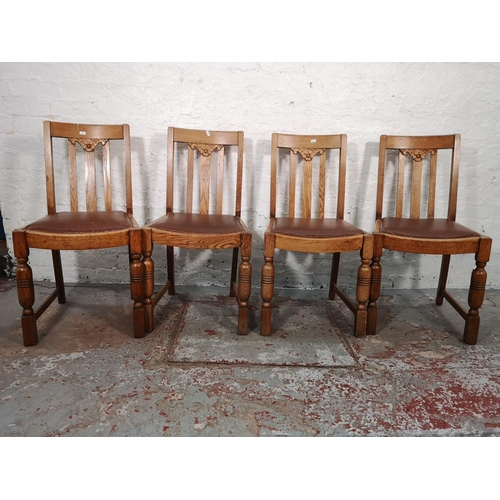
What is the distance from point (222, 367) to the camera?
70.3 inches

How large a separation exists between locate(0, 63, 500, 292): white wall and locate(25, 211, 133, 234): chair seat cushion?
0.56 metres

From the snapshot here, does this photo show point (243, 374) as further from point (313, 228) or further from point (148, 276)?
point (313, 228)

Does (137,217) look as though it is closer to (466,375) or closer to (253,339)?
(253,339)

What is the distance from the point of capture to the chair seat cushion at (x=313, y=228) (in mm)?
1972

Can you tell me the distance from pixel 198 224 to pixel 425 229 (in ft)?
3.84

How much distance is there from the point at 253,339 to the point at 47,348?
1.00 m

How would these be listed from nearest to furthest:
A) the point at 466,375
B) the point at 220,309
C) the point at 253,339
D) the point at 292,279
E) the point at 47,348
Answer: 1. the point at 466,375
2. the point at 47,348
3. the point at 253,339
4. the point at 220,309
5. the point at 292,279

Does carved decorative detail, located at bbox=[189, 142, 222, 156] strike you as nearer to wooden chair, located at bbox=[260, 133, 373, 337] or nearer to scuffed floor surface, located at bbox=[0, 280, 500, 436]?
wooden chair, located at bbox=[260, 133, 373, 337]

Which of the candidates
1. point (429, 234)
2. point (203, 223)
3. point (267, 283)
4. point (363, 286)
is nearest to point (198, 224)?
point (203, 223)

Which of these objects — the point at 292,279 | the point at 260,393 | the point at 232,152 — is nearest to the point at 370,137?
the point at 232,152

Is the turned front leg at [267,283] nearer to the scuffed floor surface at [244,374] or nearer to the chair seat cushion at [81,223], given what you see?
the scuffed floor surface at [244,374]

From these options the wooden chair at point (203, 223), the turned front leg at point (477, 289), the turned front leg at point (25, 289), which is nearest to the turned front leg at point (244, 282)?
the wooden chair at point (203, 223)

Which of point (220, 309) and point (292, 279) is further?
point (292, 279)

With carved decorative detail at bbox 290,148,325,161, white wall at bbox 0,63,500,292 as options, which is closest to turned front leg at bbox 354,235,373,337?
carved decorative detail at bbox 290,148,325,161
